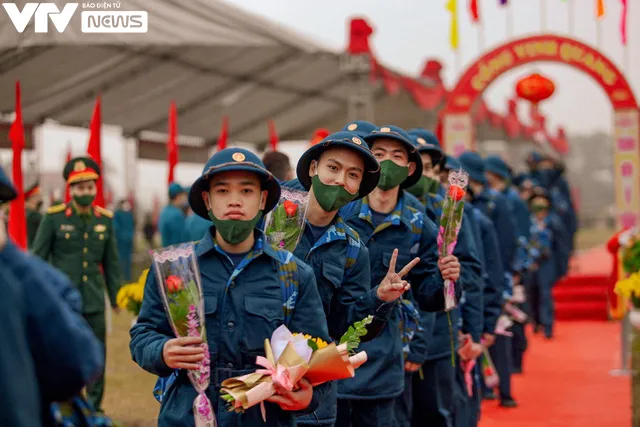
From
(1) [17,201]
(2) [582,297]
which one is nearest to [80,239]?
(1) [17,201]

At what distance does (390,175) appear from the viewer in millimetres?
5684

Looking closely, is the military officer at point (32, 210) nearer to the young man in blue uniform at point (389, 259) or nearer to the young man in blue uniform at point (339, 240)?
the young man in blue uniform at point (389, 259)

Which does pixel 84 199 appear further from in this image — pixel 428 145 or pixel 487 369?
pixel 487 369

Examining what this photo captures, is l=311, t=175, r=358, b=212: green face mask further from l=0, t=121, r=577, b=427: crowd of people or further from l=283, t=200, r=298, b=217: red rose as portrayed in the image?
l=283, t=200, r=298, b=217: red rose

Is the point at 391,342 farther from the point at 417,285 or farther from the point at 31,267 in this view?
the point at 31,267

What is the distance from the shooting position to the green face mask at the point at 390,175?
5.68m

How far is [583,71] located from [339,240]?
38.2 ft

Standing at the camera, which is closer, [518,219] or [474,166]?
[474,166]

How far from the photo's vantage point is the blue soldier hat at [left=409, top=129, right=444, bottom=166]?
6.97 m

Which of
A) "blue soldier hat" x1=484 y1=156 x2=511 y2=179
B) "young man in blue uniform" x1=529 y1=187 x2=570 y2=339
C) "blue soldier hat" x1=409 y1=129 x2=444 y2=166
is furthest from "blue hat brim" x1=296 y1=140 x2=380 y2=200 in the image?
"young man in blue uniform" x1=529 y1=187 x2=570 y2=339

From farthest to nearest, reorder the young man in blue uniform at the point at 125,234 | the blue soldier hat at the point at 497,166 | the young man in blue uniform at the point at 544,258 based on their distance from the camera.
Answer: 1. the young man in blue uniform at the point at 125,234
2. the young man in blue uniform at the point at 544,258
3. the blue soldier hat at the point at 497,166

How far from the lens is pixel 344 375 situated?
3854mm

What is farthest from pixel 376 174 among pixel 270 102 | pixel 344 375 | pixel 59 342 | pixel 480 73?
pixel 270 102

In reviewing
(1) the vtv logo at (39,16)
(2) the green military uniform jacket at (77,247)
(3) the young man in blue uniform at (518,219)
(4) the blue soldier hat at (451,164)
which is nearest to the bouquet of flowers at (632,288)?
(4) the blue soldier hat at (451,164)
